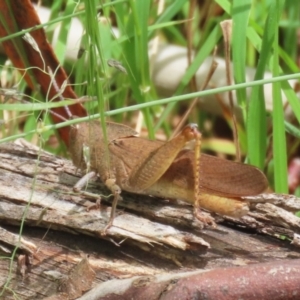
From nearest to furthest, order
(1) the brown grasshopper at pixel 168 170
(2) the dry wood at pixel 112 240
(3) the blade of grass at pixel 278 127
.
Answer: (2) the dry wood at pixel 112 240
(1) the brown grasshopper at pixel 168 170
(3) the blade of grass at pixel 278 127

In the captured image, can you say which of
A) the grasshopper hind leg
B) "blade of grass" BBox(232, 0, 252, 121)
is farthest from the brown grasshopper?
"blade of grass" BBox(232, 0, 252, 121)

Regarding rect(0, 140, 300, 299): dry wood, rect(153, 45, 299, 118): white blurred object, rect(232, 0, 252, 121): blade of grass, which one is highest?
rect(232, 0, 252, 121): blade of grass

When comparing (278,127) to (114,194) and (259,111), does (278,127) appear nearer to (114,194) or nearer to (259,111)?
(259,111)

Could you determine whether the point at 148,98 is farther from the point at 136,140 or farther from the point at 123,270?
the point at 123,270

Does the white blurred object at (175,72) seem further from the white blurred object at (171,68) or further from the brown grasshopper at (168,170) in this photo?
the brown grasshopper at (168,170)

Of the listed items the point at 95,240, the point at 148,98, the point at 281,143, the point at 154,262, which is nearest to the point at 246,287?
the point at 154,262

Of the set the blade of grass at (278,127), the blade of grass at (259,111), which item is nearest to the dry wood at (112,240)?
the blade of grass at (278,127)

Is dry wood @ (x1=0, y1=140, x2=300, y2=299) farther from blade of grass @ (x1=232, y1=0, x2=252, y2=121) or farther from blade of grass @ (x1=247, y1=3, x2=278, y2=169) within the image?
blade of grass @ (x1=232, y1=0, x2=252, y2=121)
